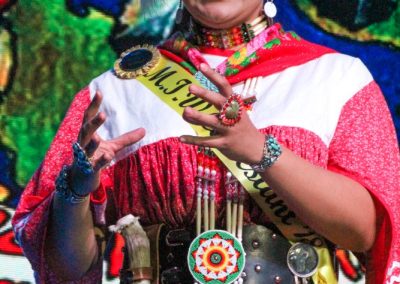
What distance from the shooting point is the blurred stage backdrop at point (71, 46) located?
11.9ft

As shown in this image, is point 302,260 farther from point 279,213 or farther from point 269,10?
point 269,10

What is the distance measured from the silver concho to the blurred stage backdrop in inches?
31.7

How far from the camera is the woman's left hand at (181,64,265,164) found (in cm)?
251

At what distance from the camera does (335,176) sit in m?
2.74

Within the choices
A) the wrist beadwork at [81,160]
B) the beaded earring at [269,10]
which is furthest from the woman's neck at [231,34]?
the wrist beadwork at [81,160]

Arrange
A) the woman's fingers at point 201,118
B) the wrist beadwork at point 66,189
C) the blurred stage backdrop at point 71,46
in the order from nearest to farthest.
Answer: the woman's fingers at point 201,118, the wrist beadwork at point 66,189, the blurred stage backdrop at point 71,46

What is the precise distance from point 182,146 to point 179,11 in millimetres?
458

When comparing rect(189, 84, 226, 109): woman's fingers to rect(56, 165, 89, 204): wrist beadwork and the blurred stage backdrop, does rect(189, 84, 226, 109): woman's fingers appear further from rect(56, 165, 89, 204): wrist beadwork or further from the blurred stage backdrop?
the blurred stage backdrop

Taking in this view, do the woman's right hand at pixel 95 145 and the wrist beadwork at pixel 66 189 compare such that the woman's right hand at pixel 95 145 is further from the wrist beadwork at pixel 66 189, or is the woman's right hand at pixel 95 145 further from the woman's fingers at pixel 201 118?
the woman's fingers at pixel 201 118

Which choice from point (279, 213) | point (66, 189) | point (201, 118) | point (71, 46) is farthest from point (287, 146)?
point (71, 46)

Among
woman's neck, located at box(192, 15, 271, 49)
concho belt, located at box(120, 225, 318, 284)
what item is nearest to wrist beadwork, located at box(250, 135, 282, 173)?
concho belt, located at box(120, 225, 318, 284)

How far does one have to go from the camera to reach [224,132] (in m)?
2.53

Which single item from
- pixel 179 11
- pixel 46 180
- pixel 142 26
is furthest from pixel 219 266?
pixel 142 26

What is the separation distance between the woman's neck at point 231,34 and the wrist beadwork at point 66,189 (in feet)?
1.76
